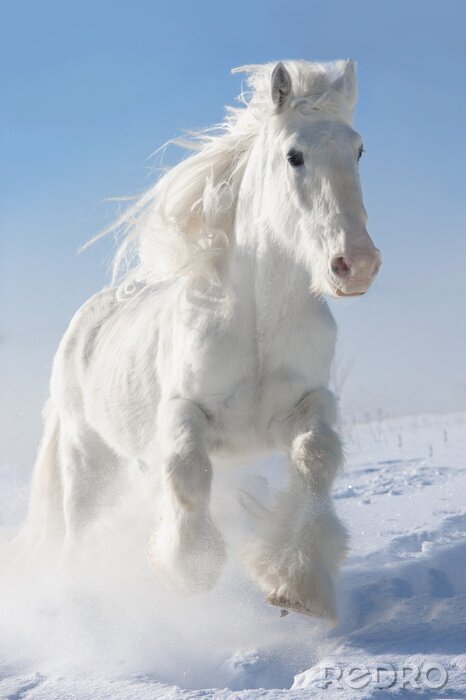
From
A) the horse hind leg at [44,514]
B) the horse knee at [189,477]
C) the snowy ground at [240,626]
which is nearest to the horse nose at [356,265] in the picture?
the horse knee at [189,477]

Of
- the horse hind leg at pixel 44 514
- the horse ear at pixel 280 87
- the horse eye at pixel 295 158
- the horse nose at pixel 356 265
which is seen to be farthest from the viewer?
the horse hind leg at pixel 44 514

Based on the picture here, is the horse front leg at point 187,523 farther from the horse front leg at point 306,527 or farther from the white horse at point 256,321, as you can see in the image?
the horse front leg at point 306,527

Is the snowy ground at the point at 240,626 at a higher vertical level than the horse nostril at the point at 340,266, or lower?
lower

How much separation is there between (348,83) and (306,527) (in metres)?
2.10

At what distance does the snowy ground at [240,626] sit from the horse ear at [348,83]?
7.65 ft

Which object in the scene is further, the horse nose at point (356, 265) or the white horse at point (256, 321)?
the white horse at point (256, 321)

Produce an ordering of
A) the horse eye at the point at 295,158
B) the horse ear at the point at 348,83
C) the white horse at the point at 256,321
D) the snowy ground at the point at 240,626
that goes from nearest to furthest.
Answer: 1. the snowy ground at the point at 240,626
2. the white horse at the point at 256,321
3. the horse eye at the point at 295,158
4. the horse ear at the point at 348,83

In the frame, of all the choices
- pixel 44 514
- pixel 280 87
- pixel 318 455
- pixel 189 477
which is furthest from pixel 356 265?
pixel 44 514

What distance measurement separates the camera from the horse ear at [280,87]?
12.8 ft

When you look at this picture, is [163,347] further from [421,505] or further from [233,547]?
[421,505]

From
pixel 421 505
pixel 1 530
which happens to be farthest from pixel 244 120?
pixel 1 530

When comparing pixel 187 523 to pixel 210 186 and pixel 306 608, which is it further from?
pixel 210 186

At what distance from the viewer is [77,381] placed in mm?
5578

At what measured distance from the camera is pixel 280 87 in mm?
3924
